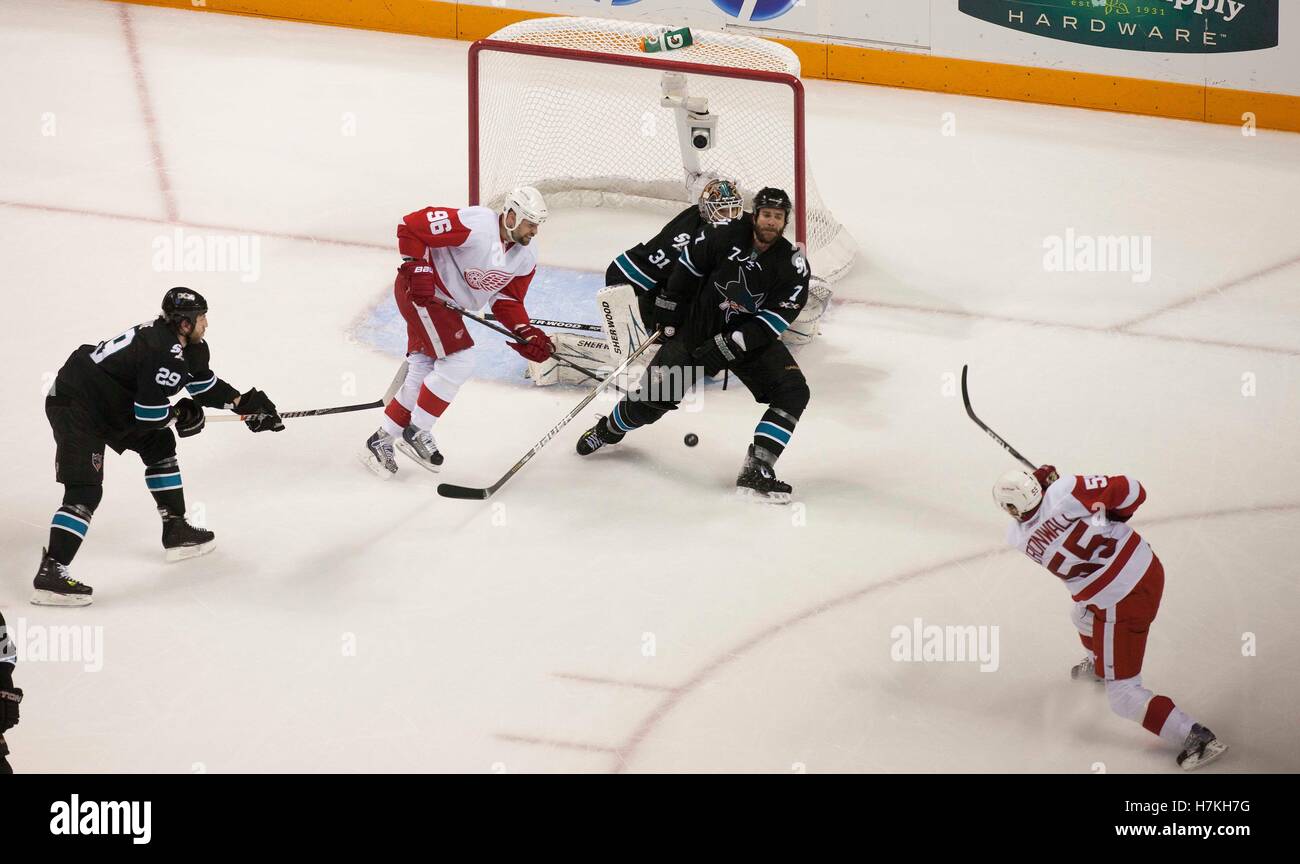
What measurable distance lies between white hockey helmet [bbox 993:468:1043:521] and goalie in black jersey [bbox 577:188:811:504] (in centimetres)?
131

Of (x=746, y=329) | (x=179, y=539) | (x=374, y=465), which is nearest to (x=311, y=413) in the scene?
(x=374, y=465)

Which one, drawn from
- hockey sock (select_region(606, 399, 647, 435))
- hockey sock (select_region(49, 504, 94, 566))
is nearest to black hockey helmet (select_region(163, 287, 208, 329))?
hockey sock (select_region(49, 504, 94, 566))

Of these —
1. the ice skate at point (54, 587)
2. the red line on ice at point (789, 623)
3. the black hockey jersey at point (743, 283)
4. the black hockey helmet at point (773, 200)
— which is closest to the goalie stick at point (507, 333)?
the black hockey jersey at point (743, 283)

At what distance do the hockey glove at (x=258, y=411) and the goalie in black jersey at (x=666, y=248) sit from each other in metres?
1.36

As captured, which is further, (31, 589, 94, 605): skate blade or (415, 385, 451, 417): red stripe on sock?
(415, 385, 451, 417): red stripe on sock

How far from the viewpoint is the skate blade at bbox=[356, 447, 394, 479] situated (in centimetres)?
566

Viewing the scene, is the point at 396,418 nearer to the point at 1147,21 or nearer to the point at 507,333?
the point at 507,333

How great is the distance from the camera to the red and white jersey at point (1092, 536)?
427 cm

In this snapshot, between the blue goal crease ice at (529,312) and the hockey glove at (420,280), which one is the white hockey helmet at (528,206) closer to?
the hockey glove at (420,280)

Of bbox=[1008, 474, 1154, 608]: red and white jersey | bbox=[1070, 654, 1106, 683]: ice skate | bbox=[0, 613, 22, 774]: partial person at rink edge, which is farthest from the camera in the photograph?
bbox=[1070, 654, 1106, 683]: ice skate

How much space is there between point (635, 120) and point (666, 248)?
2261 millimetres

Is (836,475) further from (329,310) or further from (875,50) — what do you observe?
(875,50)

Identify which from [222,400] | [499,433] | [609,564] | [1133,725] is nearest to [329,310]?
[499,433]

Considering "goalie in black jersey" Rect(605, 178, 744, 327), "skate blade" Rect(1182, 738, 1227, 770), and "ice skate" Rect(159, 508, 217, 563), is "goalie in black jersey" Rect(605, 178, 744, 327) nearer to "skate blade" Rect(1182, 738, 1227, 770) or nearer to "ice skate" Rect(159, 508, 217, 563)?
"ice skate" Rect(159, 508, 217, 563)
